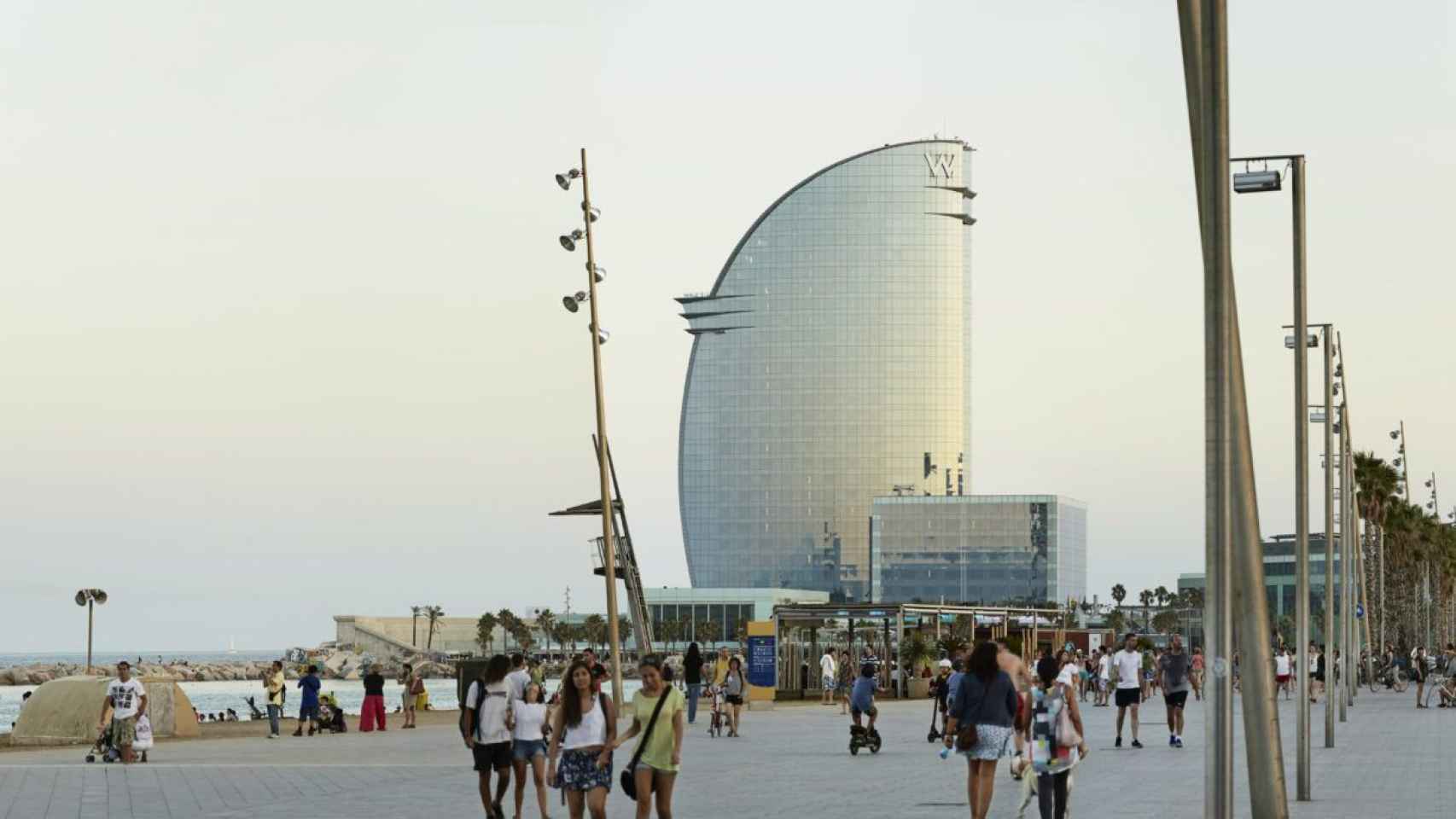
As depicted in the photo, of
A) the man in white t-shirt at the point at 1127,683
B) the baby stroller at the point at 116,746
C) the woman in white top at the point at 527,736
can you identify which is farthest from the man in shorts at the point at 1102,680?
the woman in white top at the point at 527,736

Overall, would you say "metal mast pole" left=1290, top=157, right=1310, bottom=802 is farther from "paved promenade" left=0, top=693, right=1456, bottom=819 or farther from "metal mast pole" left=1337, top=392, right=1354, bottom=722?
"metal mast pole" left=1337, top=392, right=1354, bottom=722

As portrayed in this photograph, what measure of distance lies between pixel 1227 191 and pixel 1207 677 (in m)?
3.35

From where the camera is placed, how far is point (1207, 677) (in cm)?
1364

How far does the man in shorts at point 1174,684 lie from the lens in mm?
29578

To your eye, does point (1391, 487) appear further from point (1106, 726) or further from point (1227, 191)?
point (1227, 191)

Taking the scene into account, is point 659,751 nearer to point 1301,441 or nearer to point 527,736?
point 527,736

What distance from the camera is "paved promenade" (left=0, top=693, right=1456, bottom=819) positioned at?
1894cm

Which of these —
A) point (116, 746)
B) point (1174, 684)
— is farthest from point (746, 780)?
point (116, 746)

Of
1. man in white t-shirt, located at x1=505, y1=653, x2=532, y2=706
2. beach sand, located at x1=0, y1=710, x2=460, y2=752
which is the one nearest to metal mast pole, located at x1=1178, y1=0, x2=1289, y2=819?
man in white t-shirt, located at x1=505, y1=653, x2=532, y2=706

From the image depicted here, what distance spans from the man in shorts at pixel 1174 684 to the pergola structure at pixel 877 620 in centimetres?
1596

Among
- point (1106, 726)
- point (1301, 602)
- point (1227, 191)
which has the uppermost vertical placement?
point (1227, 191)

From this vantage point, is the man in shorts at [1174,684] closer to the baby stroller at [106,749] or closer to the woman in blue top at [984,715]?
the woman in blue top at [984,715]

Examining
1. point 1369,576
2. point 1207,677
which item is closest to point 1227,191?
point 1207,677

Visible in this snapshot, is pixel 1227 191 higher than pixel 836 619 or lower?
higher
